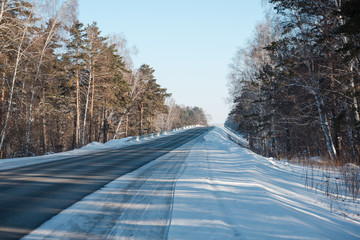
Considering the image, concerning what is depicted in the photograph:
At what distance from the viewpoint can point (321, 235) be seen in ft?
10.4

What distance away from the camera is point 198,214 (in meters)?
3.90

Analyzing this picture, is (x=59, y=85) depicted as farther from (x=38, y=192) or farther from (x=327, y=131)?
(x=327, y=131)

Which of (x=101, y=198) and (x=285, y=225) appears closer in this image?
(x=285, y=225)

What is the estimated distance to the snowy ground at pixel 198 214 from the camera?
3191mm

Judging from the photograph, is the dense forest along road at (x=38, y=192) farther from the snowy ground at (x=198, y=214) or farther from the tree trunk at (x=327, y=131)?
the tree trunk at (x=327, y=131)

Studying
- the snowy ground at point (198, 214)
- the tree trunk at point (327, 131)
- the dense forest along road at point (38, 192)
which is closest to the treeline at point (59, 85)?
the dense forest along road at point (38, 192)

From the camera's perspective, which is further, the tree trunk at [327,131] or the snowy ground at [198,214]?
the tree trunk at [327,131]

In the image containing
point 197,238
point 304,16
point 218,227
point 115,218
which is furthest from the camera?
point 304,16

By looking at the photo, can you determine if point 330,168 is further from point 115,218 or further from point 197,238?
point 115,218

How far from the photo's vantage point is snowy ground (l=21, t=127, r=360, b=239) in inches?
126

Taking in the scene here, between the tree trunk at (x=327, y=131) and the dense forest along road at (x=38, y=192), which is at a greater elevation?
the tree trunk at (x=327, y=131)

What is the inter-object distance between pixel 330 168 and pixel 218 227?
28.0 ft

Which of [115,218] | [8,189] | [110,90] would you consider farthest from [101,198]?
[110,90]

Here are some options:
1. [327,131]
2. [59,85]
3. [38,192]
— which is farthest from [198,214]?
[59,85]
